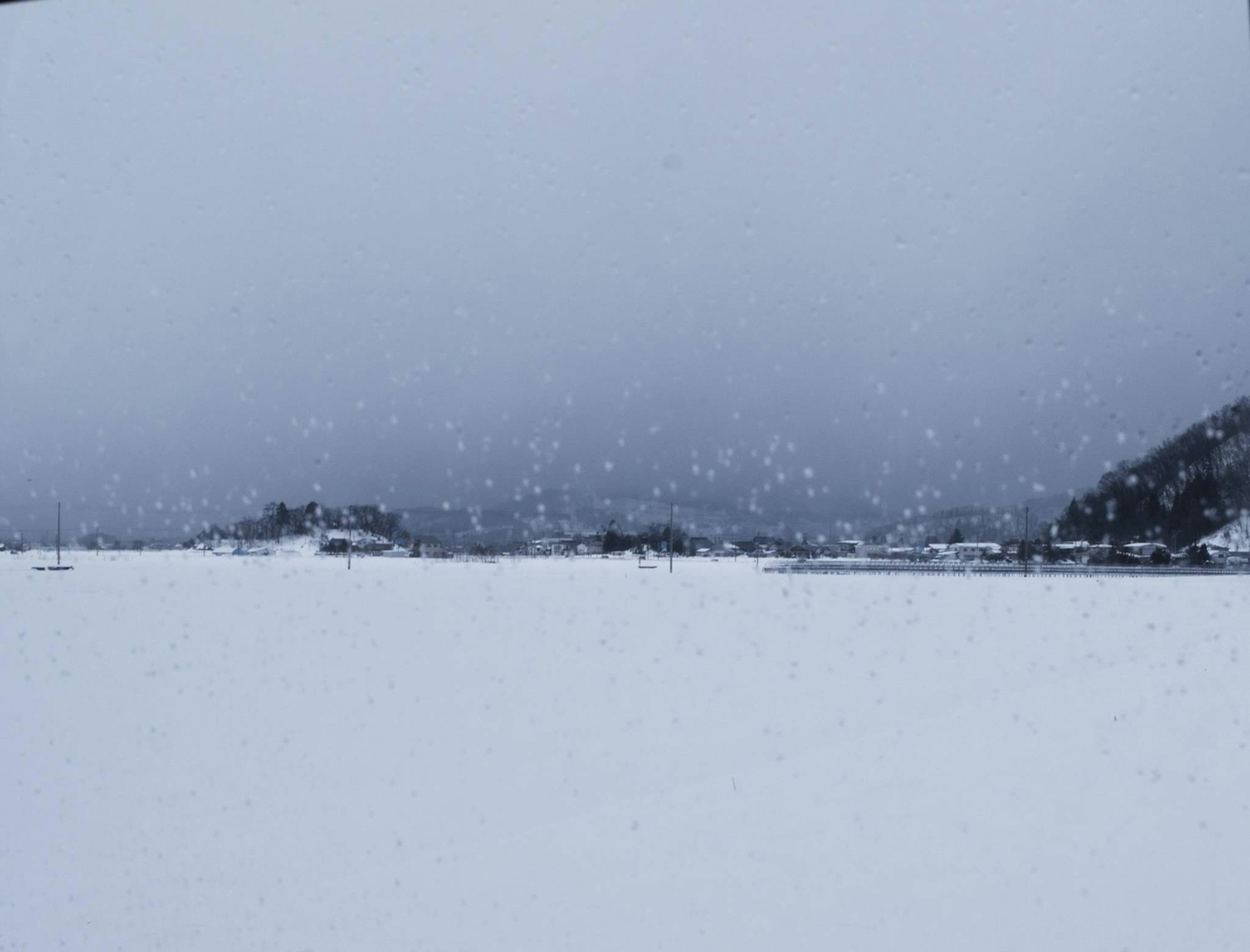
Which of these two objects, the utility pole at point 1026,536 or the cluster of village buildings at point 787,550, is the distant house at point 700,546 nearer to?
the cluster of village buildings at point 787,550

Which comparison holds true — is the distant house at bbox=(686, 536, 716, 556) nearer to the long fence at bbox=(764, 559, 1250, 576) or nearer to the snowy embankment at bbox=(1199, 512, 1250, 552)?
the long fence at bbox=(764, 559, 1250, 576)

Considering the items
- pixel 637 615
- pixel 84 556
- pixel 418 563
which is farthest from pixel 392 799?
pixel 84 556

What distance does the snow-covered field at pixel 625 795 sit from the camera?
4.40 metres

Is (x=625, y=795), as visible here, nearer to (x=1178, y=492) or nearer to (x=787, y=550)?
(x=1178, y=492)

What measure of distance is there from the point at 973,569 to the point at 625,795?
158ft

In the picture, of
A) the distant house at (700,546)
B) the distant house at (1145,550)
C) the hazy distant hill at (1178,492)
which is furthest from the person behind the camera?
the distant house at (700,546)

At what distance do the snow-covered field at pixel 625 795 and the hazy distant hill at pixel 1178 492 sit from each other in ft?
23.0

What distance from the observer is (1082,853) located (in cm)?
526

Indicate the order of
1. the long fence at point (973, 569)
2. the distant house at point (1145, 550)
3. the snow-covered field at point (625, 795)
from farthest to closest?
the distant house at point (1145, 550) < the long fence at point (973, 569) < the snow-covered field at point (625, 795)

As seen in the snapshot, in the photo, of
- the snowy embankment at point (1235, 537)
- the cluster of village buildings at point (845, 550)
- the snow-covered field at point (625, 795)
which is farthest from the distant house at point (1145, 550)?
the snow-covered field at point (625, 795)

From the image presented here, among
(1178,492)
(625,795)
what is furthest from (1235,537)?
(625,795)

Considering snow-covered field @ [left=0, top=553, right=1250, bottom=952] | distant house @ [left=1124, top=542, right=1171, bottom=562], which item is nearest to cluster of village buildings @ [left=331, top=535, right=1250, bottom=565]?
distant house @ [left=1124, top=542, right=1171, bottom=562]

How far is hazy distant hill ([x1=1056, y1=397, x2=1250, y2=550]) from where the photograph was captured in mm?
19422

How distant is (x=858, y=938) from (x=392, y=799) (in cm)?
338
